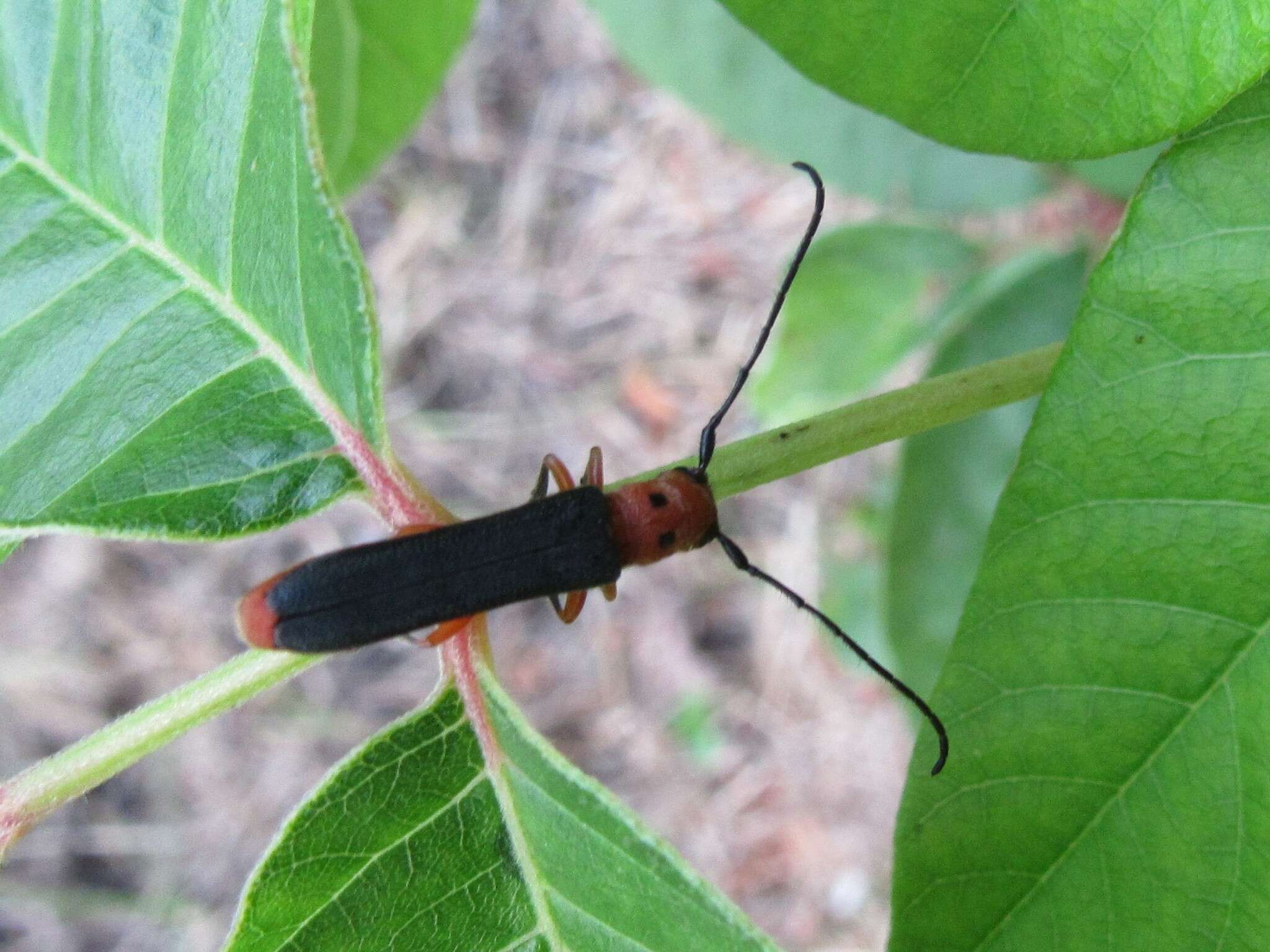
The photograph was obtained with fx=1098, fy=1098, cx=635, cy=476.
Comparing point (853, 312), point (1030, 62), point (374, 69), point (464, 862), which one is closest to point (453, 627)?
point (464, 862)

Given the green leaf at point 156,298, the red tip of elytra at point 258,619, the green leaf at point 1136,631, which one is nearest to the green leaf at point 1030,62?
the green leaf at point 1136,631

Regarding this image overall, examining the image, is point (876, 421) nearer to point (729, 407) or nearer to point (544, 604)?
point (729, 407)

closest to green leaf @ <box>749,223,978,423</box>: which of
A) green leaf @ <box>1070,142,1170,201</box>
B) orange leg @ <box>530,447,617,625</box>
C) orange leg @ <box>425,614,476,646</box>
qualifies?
green leaf @ <box>1070,142,1170,201</box>

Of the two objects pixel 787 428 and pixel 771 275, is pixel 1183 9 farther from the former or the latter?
pixel 771 275

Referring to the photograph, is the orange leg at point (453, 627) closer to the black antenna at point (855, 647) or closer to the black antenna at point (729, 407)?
the black antenna at point (729, 407)

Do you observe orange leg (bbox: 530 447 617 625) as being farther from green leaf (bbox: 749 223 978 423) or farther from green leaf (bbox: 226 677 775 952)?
green leaf (bbox: 749 223 978 423)

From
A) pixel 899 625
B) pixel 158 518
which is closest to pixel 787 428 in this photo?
pixel 158 518
